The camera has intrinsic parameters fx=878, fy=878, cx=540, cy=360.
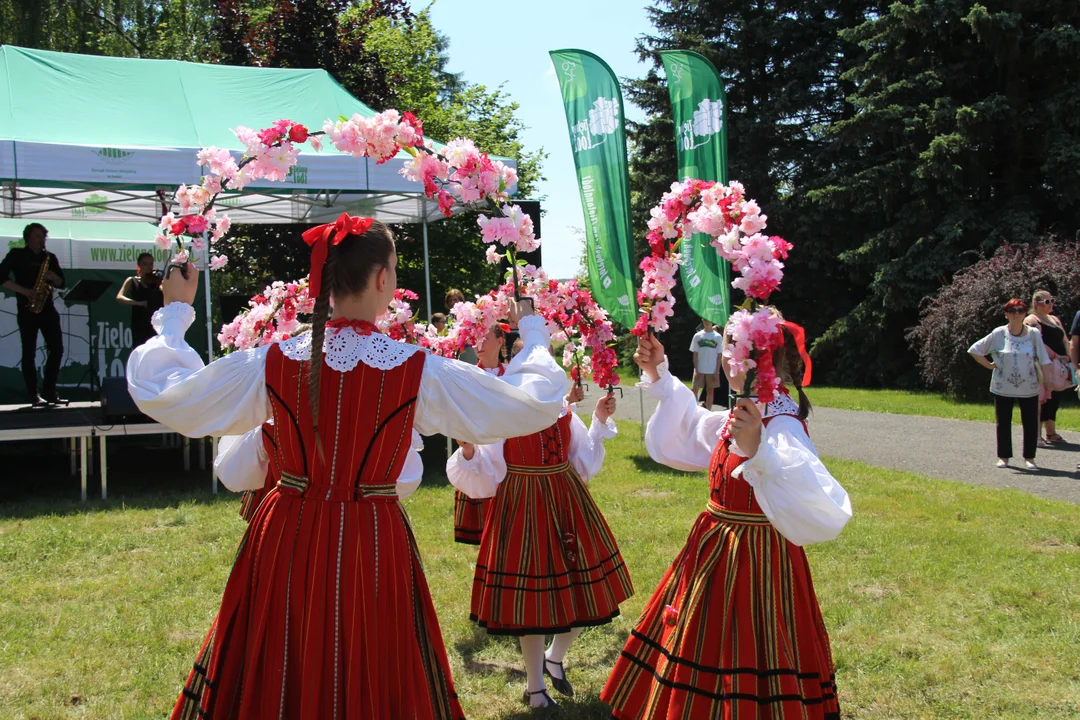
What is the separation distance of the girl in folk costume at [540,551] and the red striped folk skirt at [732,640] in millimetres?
829

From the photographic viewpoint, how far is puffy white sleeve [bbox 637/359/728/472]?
3.23m

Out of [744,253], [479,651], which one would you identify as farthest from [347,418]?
[479,651]

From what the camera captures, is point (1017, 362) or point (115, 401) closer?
point (115, 401)

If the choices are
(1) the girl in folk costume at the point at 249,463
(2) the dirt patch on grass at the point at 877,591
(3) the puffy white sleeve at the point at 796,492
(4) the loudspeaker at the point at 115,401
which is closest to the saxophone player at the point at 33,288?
(4) the loudspeaker at the point at 115,401

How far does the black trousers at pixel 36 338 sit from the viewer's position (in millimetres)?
9539

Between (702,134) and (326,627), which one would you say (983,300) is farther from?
(326,627)

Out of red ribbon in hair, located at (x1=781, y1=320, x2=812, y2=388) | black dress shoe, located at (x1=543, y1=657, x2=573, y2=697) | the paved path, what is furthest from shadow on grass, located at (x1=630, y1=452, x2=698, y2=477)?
red ribbon in hair, located at (x1=781, y1=320, x2=812, y2=388)

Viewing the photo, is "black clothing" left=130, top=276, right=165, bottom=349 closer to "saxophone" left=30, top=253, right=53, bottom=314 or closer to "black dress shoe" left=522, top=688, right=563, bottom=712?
"saxophone" left=30, top=253, right=53, bottom=314

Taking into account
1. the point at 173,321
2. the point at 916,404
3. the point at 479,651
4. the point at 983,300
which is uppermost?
the point at 983,300

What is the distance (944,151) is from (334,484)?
57.2ft

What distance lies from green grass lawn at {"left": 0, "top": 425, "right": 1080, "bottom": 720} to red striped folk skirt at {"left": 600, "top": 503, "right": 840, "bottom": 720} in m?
0.99

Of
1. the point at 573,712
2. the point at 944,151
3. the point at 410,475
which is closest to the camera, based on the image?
the point at 410,475

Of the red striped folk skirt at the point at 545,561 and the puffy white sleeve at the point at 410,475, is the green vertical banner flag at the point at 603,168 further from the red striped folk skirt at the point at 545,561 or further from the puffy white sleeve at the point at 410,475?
the puffy white sleeve at the point at 410,475

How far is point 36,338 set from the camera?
970 centimetres
